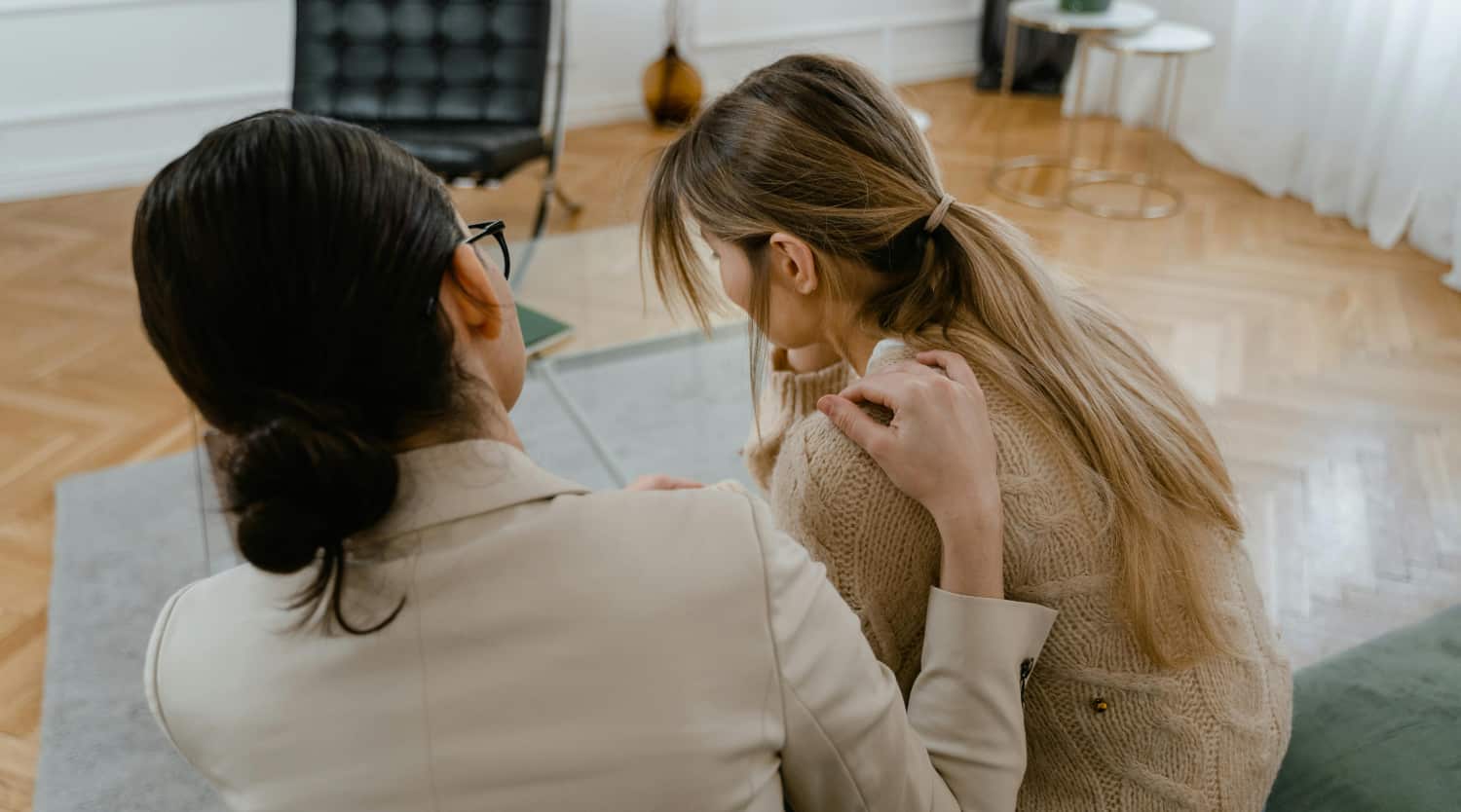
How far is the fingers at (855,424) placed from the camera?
41.0 inches

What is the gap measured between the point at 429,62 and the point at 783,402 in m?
2.62

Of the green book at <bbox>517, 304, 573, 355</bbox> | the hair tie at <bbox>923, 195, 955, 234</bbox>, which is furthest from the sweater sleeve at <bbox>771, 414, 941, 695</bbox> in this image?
the green book at <bbox>517, 304, 573, 355</bbox>

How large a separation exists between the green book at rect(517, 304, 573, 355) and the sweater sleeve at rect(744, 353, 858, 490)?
922 mm

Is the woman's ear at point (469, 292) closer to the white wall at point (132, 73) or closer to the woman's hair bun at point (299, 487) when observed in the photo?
the woman's hair bun at point (299, 487)

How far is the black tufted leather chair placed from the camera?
373 centimetres

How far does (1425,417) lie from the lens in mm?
2861

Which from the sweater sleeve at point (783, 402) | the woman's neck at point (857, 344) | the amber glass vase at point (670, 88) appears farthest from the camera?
the amber glass vase at point (670, 88)

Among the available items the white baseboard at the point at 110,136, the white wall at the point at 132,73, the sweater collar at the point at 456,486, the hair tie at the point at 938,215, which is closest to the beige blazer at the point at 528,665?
the sweater collar at the point at 456,486

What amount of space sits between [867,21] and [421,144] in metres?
2.75

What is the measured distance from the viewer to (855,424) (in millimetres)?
1061

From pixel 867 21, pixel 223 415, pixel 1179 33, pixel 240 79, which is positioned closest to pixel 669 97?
pixel 867 21

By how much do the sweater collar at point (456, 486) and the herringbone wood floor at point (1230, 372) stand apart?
97cm

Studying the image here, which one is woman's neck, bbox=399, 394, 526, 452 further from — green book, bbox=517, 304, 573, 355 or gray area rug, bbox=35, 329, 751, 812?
green book, bbox=517, 304, 573, 355

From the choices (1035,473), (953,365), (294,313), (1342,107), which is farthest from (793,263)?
(1342,107)
